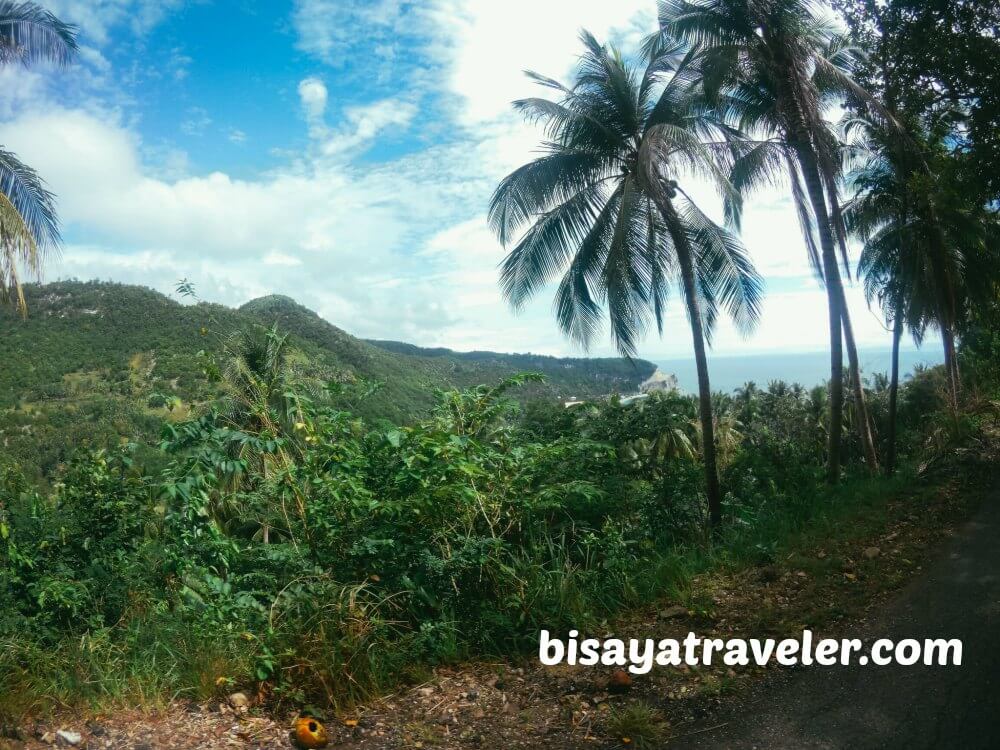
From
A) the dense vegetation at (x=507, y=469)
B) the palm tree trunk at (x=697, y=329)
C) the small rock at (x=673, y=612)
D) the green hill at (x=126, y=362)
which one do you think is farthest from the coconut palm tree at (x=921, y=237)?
the green hill at (x=126, y=362)

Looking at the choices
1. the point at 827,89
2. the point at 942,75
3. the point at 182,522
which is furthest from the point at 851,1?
the point at 182,522

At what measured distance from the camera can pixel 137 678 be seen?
378 centimetres

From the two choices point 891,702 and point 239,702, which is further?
point 239,702

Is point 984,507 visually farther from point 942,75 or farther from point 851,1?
point 851,1

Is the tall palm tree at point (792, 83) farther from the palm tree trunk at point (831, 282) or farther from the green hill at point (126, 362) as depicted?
the green hill at point (126, 362)

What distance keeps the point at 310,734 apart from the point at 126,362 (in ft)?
135

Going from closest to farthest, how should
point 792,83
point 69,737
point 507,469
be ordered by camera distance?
1. point 69,737
2. point 507,469
3. point 792,83

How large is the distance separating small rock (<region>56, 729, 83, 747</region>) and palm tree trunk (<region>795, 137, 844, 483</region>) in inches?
387

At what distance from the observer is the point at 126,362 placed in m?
38.9

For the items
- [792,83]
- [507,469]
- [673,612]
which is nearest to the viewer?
[673,612]

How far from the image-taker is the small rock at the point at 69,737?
335 cm

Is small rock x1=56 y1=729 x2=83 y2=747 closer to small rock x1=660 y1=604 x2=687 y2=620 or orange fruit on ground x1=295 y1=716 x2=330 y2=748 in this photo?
orange fruit on ground x1=295 y1=716 x2=330 y2=748

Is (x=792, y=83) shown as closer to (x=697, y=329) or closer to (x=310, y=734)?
(x=697, y=329)

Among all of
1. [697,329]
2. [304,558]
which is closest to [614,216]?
[697,329]
